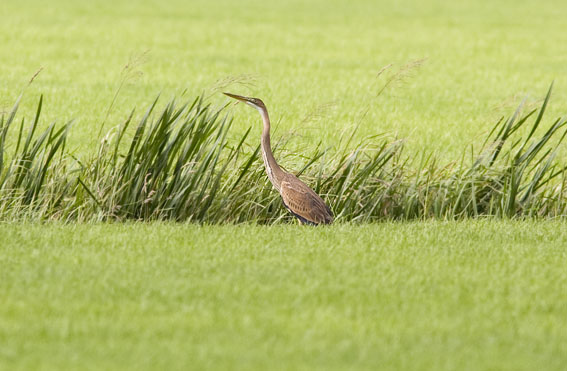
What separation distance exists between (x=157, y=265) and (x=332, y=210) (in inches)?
108

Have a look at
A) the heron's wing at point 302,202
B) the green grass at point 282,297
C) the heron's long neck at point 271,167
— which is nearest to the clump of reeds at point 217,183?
the heron's long neck at point 271,167

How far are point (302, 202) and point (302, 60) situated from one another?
15.0 m

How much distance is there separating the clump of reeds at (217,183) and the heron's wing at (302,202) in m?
0.59

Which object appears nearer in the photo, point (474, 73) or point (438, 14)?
point (474, 73)

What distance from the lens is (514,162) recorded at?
10227 mm

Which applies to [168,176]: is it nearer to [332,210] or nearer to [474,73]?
[332,210]

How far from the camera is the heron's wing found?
29.3 ft

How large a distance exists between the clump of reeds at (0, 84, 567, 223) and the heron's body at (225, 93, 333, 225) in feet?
1.38

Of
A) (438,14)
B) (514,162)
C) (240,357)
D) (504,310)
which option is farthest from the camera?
(438,14)

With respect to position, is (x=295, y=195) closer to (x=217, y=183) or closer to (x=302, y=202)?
(x=302, y=202)

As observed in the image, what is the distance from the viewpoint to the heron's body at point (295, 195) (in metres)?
8.94

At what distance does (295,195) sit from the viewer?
352 inches

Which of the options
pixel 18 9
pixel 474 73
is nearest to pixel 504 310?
pixel 474 73

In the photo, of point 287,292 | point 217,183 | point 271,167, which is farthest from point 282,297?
point 217,183
